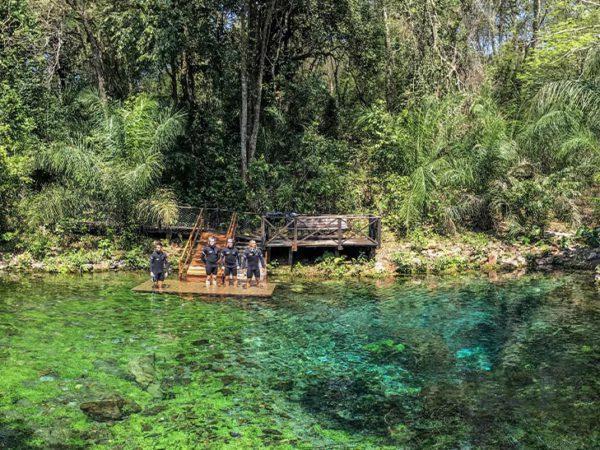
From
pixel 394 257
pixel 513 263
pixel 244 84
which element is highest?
pixel 244 84

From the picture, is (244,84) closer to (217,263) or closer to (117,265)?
(117,265)

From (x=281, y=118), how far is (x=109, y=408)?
59.7ft

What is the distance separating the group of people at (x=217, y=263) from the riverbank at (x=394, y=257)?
3.17 meters

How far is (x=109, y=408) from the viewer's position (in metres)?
7.96

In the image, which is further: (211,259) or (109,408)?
(211,259)

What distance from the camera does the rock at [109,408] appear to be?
25.2 feet

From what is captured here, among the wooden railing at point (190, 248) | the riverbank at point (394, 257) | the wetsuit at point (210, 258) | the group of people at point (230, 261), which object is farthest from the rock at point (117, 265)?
the wetsuit at point (210, 258)

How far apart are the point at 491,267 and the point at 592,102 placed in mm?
7177

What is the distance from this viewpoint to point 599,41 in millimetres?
17891

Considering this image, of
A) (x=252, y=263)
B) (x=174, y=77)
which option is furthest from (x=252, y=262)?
(x=174, y=77)

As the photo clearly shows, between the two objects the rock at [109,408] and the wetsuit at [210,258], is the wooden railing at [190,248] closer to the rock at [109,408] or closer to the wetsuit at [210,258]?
the wetsuit at [210,258]

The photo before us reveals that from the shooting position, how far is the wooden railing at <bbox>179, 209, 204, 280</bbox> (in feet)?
58.6

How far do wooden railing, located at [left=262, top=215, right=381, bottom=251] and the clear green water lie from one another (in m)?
4.75

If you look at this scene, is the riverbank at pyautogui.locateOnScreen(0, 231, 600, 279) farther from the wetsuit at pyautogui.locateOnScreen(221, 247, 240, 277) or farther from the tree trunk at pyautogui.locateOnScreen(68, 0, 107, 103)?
the tree trunk at pyautogui.locateOnScreen(68, 0, 107, 103)
